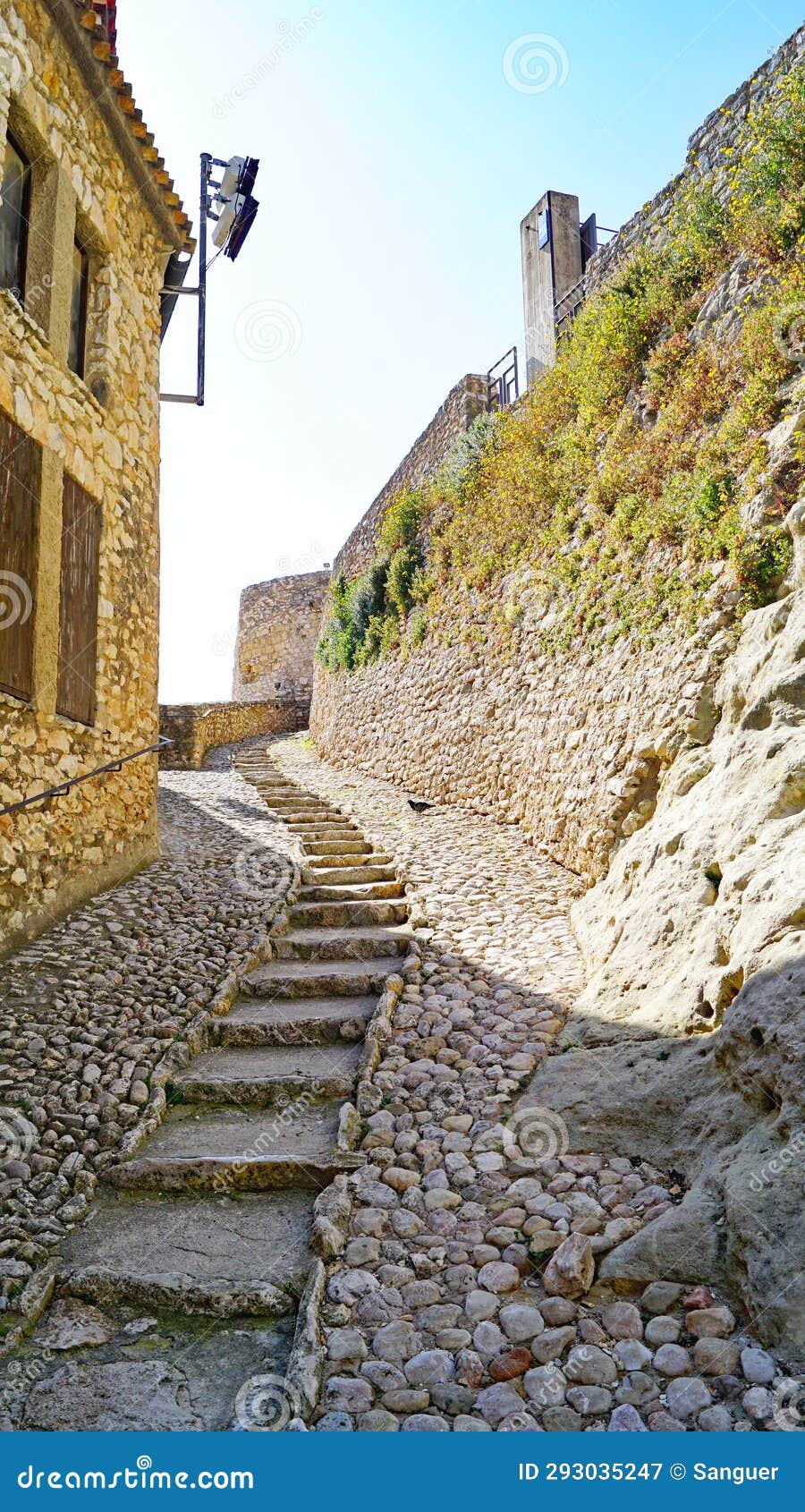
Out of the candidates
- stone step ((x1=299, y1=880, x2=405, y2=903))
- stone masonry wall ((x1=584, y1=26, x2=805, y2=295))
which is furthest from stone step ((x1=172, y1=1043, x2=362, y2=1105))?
stone masonry wall ((x1=584, y1=26, x2=805, y2=295))

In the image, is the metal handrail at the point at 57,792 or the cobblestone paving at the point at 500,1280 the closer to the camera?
the cobblestone paving at the point at 500,1280

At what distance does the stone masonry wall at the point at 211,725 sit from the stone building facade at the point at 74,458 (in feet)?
25.5

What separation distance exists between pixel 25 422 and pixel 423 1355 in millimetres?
5449

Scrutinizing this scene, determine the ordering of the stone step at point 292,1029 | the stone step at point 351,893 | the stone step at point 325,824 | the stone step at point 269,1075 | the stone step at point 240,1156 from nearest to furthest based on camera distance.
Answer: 1. the stone step at point 240,1156
2. the stone step at point 269,1075
3. the stone step at point 292,1029
4. the stone step at point 351,893
5. the stone step at point 325,824

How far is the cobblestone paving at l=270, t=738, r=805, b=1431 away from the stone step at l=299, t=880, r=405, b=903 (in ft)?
7.00

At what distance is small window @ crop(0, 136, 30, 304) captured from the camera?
18.5 feet

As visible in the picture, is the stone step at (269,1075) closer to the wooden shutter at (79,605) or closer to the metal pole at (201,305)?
the wooden shutter at (79,605)

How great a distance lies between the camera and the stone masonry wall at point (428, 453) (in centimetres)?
1345

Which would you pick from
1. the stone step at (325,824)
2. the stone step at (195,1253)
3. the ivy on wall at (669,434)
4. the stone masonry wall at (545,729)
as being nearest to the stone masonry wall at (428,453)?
the ivy on wall at (669,434)

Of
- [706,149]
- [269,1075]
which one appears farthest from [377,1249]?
[706,149]

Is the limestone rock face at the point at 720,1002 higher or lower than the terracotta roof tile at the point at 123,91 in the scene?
lower

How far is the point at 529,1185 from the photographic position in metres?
3.35

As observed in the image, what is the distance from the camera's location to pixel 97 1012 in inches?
187

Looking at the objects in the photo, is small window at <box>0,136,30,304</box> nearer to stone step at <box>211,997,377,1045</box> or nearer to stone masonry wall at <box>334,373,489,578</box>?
stone step at <box>211,997,377,1045</box>
